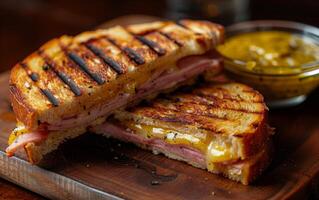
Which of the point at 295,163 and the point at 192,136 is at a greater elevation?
the point at 192,136

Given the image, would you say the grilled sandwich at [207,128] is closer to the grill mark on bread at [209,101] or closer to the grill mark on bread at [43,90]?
the grill mark on bread at [209,101]

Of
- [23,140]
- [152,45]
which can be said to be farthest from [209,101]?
[23,140]

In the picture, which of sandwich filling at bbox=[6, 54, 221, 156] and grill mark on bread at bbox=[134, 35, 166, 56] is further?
grill mark on bread at bbox=[134, 35, 166, 56]

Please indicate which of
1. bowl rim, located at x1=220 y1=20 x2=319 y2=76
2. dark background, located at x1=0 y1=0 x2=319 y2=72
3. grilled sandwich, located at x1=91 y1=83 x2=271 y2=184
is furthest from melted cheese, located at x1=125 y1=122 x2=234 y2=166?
dark background, located at x1=0 y1=0 x2=319 y2=72

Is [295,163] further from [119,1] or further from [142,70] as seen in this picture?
[119,1]

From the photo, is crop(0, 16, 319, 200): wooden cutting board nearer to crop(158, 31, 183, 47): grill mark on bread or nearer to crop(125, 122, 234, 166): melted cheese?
crop(125, 122, 234, 166): melted cheese

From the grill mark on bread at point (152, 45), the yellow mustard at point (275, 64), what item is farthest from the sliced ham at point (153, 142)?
the yellow mustard at point (275, 64)

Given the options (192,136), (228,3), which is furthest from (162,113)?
(228,3)
